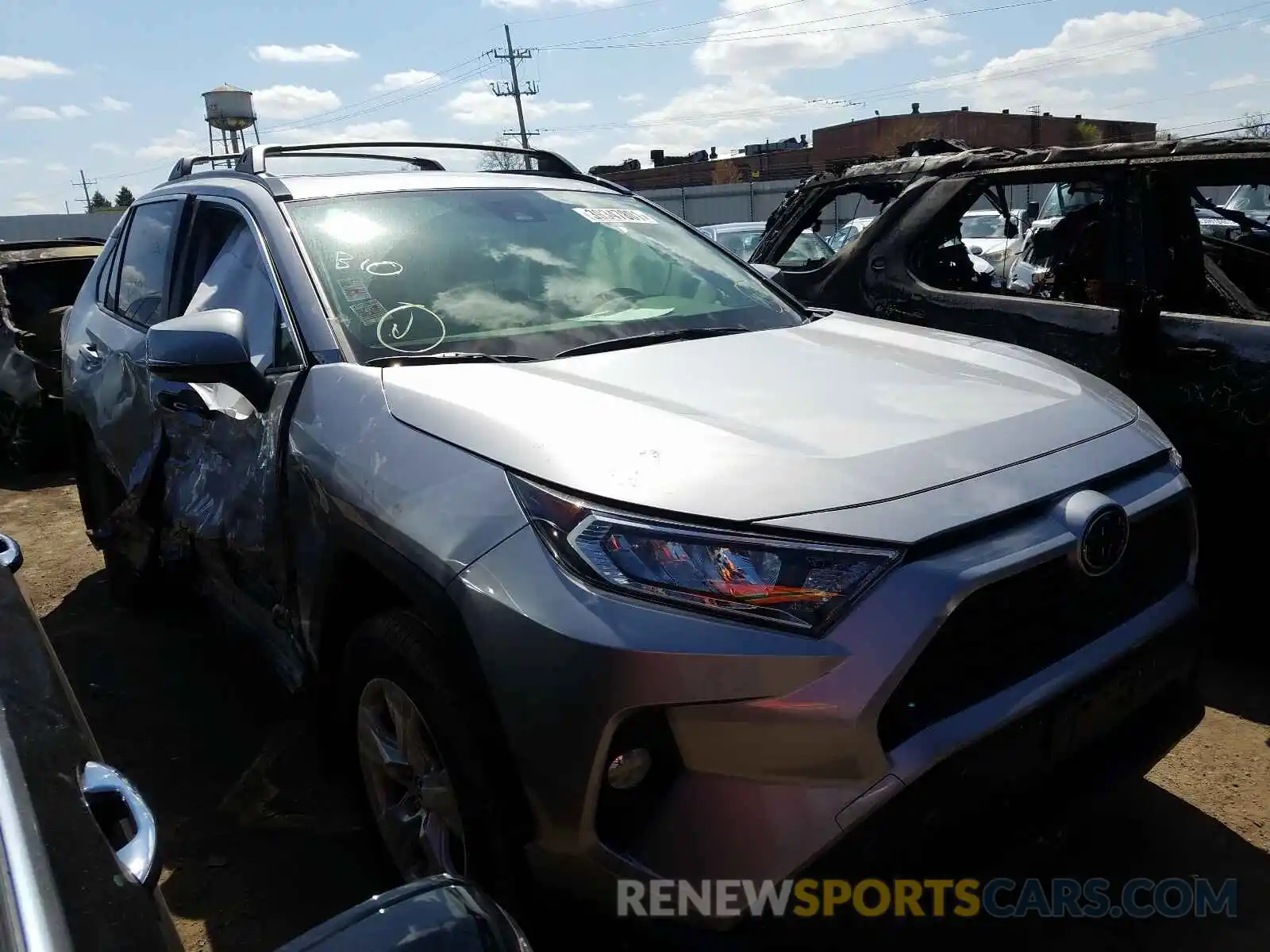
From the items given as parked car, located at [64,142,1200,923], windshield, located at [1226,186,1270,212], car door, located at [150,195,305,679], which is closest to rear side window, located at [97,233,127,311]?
car door, located at [150,195,305,679]

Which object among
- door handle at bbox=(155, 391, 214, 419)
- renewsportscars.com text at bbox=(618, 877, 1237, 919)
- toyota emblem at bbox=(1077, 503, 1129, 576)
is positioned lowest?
renewsportscars.com text at bbox=(618, 877, 1237, 919)

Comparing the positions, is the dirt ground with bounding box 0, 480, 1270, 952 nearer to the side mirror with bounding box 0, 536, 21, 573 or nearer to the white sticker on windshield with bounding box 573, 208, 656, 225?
the side mirror with bounding box 0, 536, 21, 573

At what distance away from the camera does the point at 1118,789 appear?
2.04m

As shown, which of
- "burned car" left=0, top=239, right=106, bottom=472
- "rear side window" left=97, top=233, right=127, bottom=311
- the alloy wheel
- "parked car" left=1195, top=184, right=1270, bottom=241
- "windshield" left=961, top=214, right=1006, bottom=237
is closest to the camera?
the alloy wheel

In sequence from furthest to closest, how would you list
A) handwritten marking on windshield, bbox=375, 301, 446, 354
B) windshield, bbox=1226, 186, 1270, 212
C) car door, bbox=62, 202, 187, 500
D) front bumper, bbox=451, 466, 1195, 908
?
1. windshield, bbox=1226, 186, 1270, 212
2. car door, bbox=62, 202, 187, 500
3. handwritten marking on windshield, bbox=375, 301, 446, 354
4. front bumper, bbox=451, 466, 1195, 908

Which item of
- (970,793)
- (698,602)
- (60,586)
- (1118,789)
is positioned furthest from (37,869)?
(60,586)

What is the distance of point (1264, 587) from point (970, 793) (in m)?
2.27

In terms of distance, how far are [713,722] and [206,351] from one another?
1.53 metres

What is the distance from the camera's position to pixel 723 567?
164 cm

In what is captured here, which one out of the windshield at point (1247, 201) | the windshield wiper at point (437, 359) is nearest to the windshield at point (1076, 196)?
the windshield at point (1247, 201)

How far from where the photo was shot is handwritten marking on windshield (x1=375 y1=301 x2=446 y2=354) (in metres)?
2.36

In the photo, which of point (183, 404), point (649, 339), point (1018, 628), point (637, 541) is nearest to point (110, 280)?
point (183, 404)

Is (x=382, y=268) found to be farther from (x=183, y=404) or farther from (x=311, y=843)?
(x=311, y=843)

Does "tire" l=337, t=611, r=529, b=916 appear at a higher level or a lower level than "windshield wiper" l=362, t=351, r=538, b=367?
lower
